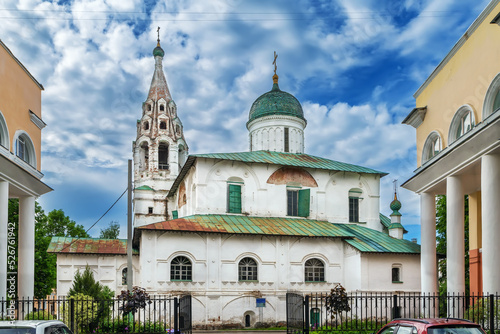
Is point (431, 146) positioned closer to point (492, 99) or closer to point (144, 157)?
point (492, 99)

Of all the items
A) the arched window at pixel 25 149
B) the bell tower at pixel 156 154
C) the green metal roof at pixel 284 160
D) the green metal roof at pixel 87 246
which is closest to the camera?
the arched window at pixel 25 149

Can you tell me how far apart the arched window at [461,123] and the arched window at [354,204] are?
15.9m

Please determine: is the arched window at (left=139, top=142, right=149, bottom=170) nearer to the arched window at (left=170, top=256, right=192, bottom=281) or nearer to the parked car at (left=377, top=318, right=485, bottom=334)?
the arched window at (left=170, top=256, right=192, bottom=281)

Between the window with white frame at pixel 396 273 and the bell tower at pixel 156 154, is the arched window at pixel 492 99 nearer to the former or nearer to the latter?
the window with white frame at pixel 396 273

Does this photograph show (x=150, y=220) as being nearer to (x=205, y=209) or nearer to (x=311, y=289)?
(x=205, y=209)

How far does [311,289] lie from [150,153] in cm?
2001

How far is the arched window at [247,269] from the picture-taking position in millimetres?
28203

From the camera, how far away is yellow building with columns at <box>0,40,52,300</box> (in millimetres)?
16719

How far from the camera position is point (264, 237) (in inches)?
1130

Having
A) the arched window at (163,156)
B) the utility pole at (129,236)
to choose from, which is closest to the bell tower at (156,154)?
the arched window at (163,156)

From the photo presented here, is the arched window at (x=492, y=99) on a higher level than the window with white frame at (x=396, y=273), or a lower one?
higher

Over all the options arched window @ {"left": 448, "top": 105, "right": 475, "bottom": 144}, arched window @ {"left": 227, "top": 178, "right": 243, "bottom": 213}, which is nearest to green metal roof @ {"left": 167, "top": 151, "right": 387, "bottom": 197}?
arched window @ {"left": 227, "top": 178, "right": 243, "bottom": 213}

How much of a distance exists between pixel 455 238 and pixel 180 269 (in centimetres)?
1430

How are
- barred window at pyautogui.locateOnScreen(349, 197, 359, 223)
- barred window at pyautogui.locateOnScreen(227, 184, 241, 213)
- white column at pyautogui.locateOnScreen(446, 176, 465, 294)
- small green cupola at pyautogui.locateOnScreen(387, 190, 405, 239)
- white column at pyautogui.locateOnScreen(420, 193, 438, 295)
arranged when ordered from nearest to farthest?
1. white column at pyautogui.locateOnScreen(446, 176, 465, 294)
2. white column at pyautogui.locateOnScreen(420, 193, 438, 295)
3. barred window at pyautogui.locateOnScreen(227, 184, 241, 213)
4. small green cupola at pyautogui.locateOnScreen(387, 190, 405, 239)
5. barred window at pyautogui.locateOnScreen(349, 197, 359, 223)
